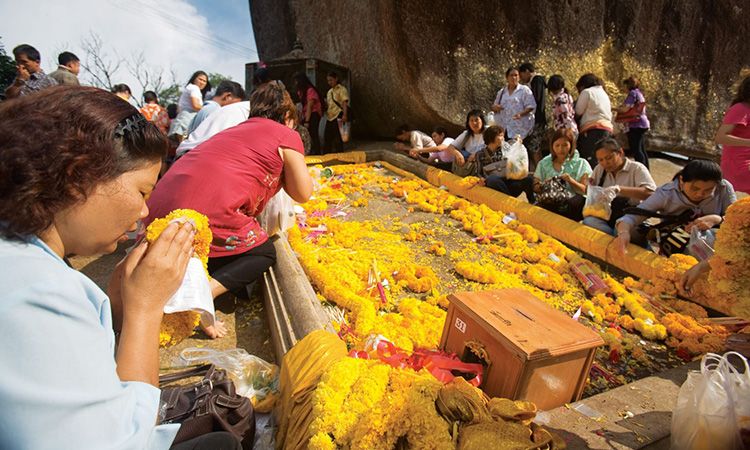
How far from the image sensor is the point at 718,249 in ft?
6.81

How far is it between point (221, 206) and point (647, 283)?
3.97 m

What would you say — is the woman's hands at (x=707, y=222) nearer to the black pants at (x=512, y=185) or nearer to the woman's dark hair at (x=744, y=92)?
the woman's dark hair at (x=744, y=92)

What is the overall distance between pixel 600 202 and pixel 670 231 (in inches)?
33.8

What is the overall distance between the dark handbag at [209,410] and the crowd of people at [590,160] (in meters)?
4.03

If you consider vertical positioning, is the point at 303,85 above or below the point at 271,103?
above

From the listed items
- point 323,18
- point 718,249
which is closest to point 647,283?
point 718,249

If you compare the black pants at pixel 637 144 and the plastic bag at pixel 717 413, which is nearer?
the plastic bag at pixel 717 413

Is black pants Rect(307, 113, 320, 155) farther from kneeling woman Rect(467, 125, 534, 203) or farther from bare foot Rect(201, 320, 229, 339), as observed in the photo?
bare foot Rect(201, 320, 229, 339)

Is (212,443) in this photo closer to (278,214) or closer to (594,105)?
(278,214)

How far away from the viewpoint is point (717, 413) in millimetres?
1635

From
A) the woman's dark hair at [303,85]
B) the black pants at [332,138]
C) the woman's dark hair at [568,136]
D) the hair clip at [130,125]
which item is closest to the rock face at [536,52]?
the black pants at [332,138]

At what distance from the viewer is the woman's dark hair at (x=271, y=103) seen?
3.45 m

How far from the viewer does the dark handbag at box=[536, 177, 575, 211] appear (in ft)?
17.7

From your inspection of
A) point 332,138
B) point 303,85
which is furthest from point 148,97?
point 332,138
